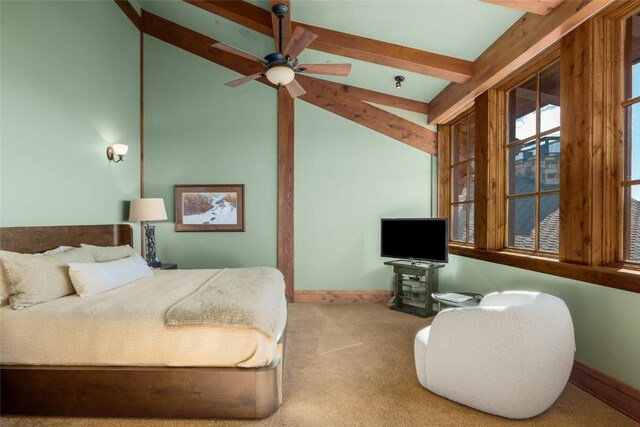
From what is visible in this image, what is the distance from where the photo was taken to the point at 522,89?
308 centimetres

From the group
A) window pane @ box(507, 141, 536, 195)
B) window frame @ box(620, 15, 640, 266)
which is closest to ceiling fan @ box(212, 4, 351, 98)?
window pane @ box(507, 141, 536, 195)

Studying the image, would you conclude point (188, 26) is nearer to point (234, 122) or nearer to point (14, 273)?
point (234, 122)

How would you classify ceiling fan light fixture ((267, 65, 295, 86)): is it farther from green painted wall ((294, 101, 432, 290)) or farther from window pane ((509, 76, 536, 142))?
window pane ((509, 76, 536, 142))

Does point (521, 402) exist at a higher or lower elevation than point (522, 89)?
lower

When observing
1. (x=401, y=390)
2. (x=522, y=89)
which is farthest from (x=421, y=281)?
(x=522, y=89)

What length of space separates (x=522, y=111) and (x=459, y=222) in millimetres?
1535

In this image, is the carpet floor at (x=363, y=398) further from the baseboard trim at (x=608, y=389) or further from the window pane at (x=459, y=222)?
the window pane at (x=459, y=222)

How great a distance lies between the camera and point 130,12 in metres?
4.06

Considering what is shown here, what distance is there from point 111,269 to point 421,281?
327 cm

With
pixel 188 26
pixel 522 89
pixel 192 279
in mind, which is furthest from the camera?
pixel 188 26

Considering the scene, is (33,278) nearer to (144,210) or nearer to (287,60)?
(144,210)

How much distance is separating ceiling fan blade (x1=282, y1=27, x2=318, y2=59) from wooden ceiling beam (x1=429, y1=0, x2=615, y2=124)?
5.46ft

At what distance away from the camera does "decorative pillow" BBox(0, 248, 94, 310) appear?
206cm

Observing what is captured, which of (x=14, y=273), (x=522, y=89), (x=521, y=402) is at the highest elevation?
(x=522, y=89)
